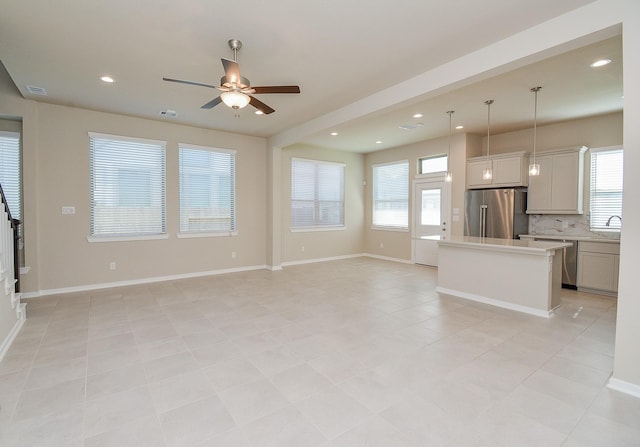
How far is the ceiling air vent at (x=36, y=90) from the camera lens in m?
4.09

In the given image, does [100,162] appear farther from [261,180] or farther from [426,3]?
[426,3]

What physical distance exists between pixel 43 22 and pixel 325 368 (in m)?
3.87

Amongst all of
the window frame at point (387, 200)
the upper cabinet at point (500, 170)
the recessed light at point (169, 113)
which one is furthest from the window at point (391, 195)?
the recessed light at point (169, 113)

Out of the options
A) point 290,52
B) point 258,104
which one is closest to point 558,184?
point 290,52

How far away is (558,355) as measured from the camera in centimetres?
285

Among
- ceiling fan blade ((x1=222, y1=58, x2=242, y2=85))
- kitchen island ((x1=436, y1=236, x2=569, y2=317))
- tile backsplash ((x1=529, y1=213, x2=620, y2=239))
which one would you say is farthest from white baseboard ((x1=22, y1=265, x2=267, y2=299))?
tile backsplash ((x1=529, y1=213, x2=620, y2=239))

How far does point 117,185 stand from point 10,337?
9.49ft

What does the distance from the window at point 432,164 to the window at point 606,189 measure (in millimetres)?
2502

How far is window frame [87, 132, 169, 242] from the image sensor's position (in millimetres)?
5105

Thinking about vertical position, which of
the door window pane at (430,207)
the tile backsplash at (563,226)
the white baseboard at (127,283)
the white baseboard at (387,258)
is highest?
the door window pane at (430,207)

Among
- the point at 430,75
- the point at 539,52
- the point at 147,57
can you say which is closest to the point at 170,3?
the point at 147,57

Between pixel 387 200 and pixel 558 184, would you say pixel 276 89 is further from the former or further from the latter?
pixel 387 200

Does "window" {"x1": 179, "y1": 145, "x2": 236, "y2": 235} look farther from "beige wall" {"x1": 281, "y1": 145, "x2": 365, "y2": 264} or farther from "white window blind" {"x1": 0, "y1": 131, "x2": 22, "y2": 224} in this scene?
"white window blind" {"x1": 0, "y1": 131, "x2": 22, "y2": 224}

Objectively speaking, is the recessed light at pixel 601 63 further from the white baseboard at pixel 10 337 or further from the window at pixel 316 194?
the white baseboard at pixel 10 337
